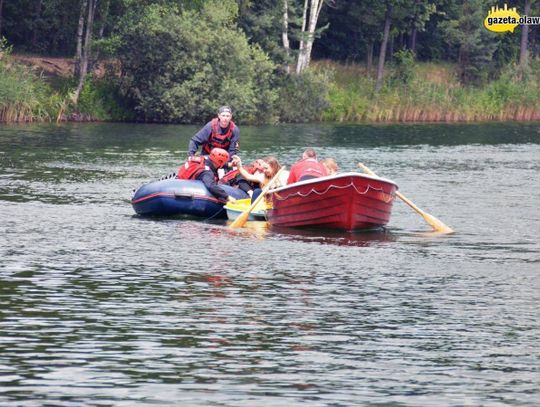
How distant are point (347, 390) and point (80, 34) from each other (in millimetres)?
44151

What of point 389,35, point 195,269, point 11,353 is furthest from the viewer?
point 389,35

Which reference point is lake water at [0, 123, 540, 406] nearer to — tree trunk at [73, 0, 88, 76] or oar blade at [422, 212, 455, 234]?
oar blade at [422, 212, 455, 234]

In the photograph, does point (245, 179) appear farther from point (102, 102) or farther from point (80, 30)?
point (102, 102)

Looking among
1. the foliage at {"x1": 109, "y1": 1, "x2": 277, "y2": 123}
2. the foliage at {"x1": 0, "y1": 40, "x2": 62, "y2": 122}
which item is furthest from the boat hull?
the foliage at {"x1": 109, "y1": 1, "x2": 277, "y2": 123}

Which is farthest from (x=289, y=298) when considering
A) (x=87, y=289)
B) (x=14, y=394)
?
(x=14, y=394)

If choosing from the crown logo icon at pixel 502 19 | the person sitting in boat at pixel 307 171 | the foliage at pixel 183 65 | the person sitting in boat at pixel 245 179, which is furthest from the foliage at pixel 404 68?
the person sitting in boat at pixel 307 171

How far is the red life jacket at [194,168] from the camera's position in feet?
78.1

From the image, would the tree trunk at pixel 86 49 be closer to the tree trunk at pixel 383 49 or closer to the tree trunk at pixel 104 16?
the tree trunk at pixel 104 16

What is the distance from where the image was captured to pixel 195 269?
17.9 m

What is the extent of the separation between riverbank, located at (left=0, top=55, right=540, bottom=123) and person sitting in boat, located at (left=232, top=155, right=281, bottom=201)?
26857 millimetres

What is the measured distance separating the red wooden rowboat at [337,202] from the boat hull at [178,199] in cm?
140

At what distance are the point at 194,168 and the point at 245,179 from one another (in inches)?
36.8

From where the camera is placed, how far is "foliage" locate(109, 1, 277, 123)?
5478 centimetres

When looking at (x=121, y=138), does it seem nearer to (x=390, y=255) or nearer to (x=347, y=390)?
(x=390, y=255)
